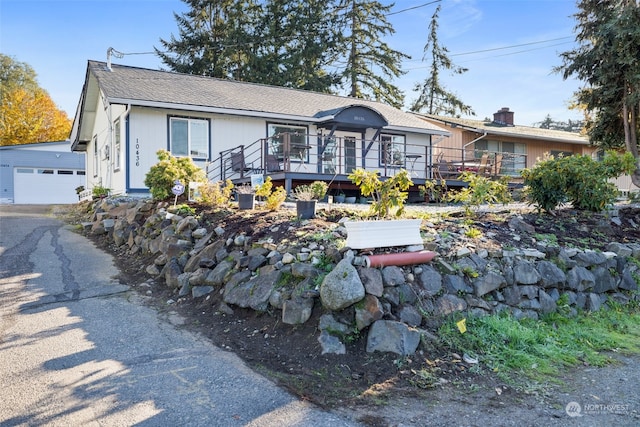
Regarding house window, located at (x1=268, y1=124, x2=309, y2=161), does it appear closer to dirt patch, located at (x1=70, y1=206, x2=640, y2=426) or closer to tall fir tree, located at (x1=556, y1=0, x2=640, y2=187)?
tall fir tree, located at (x1=556, y1=0, x2=640, y2=187)

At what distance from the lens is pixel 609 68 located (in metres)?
12.6

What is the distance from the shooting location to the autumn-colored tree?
3288 centimetres

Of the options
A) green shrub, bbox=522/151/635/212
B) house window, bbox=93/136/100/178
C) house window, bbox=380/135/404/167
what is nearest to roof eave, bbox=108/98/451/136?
house window, bbox=380/135/404/167

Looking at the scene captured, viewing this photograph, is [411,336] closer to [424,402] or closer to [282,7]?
[424,402]

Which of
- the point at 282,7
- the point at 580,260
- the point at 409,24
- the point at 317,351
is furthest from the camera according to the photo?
the point at 282,7

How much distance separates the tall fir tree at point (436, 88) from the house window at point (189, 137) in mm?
23408

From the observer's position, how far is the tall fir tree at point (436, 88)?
3281 cm

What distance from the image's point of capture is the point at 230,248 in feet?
20.5

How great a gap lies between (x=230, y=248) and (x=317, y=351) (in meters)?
2.50

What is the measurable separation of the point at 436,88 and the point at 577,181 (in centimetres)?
2727

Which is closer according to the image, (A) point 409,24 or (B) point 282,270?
(B) point 282,270

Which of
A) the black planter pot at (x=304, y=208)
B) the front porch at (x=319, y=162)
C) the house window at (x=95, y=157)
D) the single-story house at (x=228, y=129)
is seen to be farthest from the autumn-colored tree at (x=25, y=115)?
the black planter pot at (x=304, y=208)

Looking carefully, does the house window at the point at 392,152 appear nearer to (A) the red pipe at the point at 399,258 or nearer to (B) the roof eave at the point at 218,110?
(B) the roof eave at the point at 218,110

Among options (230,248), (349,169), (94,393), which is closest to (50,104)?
(349,169)
